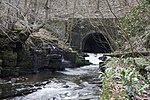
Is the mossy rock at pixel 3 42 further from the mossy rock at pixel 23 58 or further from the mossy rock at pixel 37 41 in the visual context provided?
the mossy rock at pixel 37 41

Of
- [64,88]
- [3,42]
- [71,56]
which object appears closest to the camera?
[64,88]

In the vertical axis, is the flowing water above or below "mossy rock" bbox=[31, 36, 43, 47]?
below

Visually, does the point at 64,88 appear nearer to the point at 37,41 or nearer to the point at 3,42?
the point at 3,42

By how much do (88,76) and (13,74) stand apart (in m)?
3.96

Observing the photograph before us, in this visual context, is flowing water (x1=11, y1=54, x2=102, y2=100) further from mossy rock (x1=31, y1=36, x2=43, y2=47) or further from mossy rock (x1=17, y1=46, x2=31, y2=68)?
mossy rock (x1=31, y1=36, x2=43, y2=47)

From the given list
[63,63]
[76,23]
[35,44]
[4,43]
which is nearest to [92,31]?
[76,23]

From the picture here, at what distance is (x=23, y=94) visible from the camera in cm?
988

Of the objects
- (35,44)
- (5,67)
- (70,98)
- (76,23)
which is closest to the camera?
(70,98)

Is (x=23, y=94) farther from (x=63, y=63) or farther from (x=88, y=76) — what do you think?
(x=63, y=63)

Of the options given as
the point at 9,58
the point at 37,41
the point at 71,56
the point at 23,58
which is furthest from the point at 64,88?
the point at 71,56

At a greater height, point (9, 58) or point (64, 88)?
point (9, 58)

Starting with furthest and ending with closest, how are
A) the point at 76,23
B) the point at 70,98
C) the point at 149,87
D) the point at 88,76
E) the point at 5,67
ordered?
the point at 76,23 → the point at 88,76 → the point at 5,67 → the point at 70,98 → the point at 149,87

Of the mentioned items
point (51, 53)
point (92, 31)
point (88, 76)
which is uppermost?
point (92, 31)

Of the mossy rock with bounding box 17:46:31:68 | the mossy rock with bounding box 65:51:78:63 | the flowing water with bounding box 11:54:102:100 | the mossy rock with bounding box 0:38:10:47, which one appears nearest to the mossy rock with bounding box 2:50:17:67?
the mossy rock with bounding box 0:38:10:47
